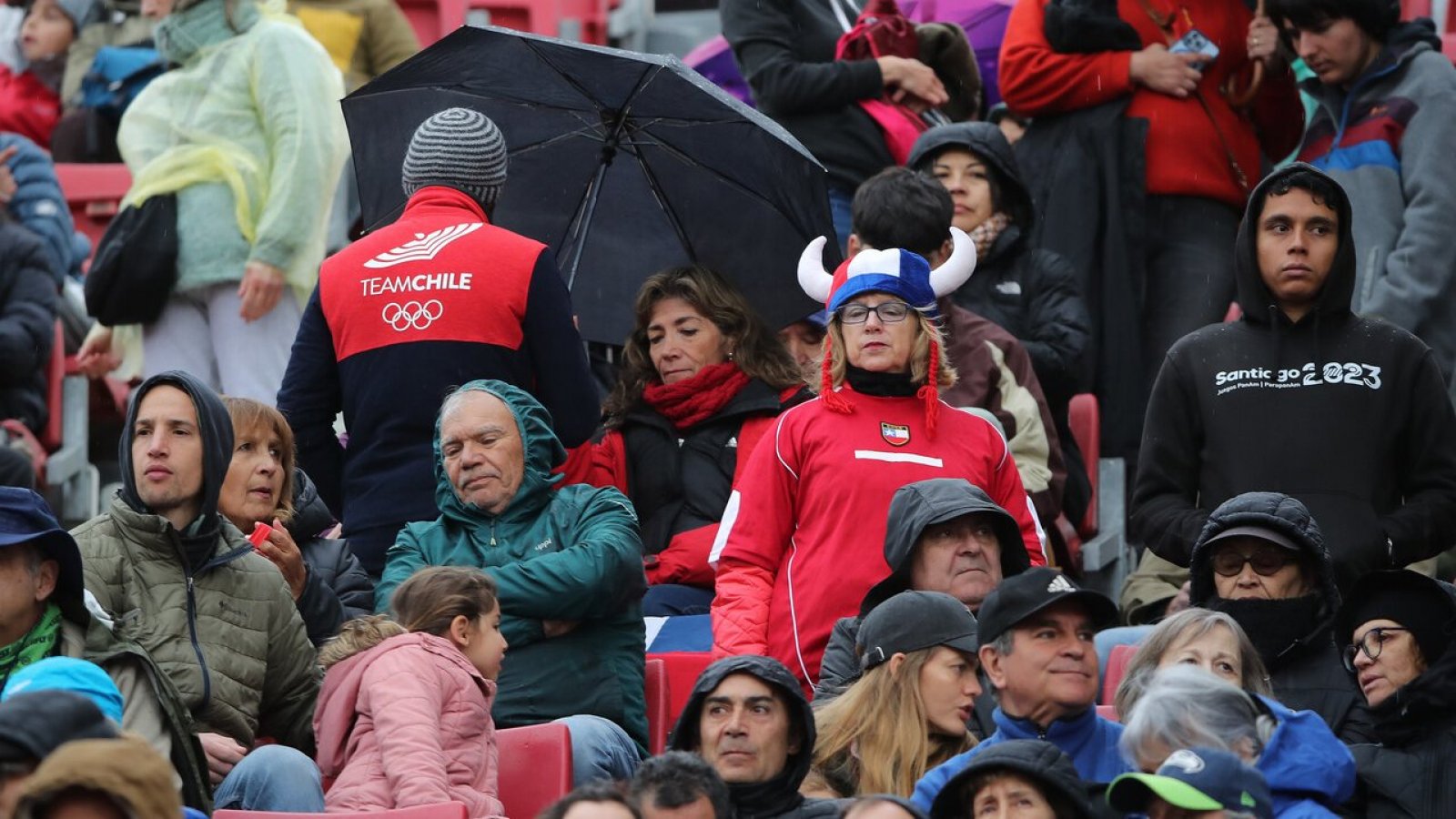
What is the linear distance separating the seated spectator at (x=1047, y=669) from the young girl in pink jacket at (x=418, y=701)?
1051 mm

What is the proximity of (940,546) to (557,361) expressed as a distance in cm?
138

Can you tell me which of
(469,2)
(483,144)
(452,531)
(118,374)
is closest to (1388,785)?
(452,531)

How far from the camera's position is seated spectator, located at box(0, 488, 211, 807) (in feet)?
22.3

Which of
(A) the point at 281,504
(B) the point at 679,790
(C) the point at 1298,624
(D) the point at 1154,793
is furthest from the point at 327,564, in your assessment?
(D) the point at 1154,793

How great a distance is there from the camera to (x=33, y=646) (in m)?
6.86

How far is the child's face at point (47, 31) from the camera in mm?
14586

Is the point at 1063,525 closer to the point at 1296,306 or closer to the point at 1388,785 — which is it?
the point at 1296,306

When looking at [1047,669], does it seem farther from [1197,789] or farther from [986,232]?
[986,232]

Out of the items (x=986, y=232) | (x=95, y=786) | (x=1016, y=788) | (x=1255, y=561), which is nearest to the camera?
(x=95, y=786)

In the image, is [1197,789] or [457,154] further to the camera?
[457,154]

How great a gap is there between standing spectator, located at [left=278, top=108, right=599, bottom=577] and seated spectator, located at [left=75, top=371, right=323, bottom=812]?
997 mm

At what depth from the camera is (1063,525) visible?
9812 millimetres

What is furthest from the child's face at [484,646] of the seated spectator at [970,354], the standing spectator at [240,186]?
the standing spectator at [240,186]

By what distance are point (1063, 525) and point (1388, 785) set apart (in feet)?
9.62
